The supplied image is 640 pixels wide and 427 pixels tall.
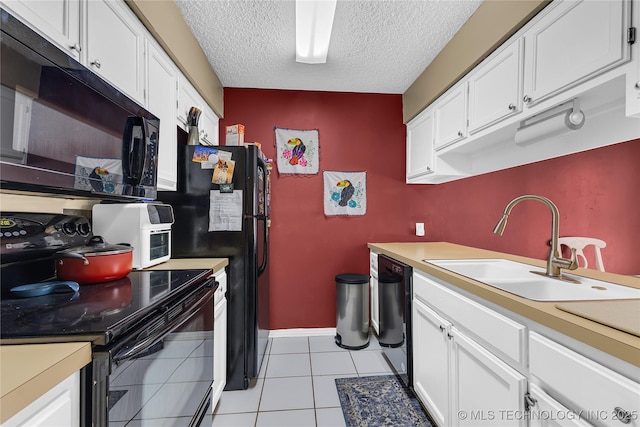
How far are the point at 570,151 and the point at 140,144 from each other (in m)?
2.23

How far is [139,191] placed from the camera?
4.28 ft

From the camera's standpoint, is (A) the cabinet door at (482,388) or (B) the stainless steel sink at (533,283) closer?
(A) the cabinet door at (482,388)

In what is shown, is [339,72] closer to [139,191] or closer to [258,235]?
[258,235]

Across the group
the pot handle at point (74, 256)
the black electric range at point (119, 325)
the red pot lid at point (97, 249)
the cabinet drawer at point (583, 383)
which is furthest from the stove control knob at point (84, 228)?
the cabinet drawer at point (583, 383)

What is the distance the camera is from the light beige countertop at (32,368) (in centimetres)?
49

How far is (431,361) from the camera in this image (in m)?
1.61

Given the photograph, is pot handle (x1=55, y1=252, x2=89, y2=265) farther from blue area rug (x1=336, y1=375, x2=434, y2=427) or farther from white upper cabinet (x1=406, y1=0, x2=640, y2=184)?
white upper cabinet (x1=406, y1=0, x2=640, y2=184)

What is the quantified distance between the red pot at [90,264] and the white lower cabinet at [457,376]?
4.92 ft

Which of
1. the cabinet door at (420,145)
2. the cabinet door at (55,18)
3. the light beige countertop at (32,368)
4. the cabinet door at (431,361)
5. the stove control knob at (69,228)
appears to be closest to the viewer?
the light beige countertop at (32,368)

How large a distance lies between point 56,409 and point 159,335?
0.33 m

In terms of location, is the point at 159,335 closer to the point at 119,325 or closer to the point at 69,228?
the point at 119,325

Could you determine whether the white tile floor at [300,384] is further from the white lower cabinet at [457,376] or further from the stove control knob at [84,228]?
the stove control knob at [84,228]

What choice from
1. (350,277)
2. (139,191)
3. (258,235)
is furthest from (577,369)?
(350,277)

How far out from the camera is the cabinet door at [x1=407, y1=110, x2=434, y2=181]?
2578 millimetres
